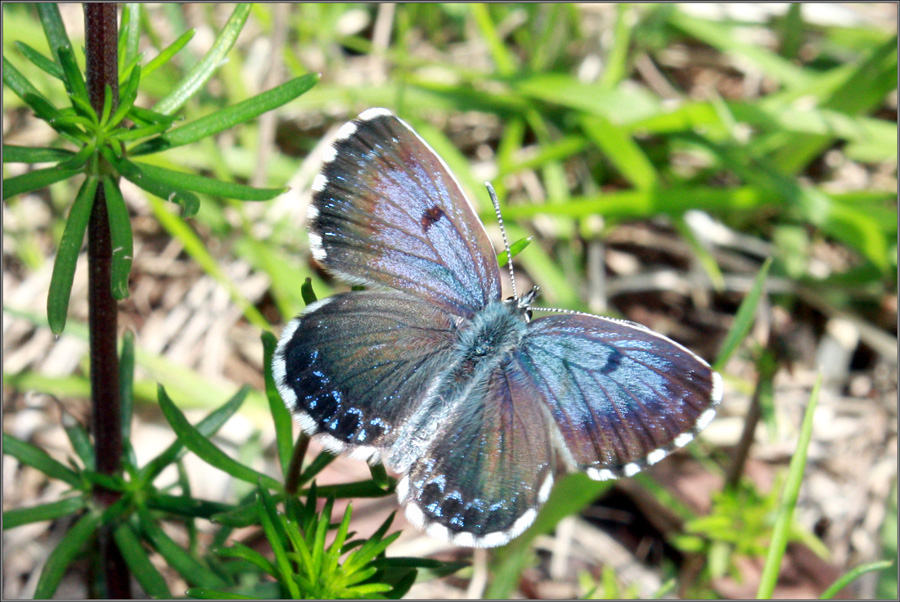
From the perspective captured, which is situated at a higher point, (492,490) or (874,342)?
(492,490)

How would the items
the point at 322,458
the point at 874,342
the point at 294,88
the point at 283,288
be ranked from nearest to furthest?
the point at 294,88 → the point at 322,458 → the point at 283,288 → the point at 874,342

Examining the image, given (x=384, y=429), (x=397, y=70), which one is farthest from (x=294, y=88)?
(x=397, y=70)

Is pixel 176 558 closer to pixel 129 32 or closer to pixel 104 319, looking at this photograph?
pixel 104 319

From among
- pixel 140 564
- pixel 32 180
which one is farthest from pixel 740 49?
pixel 140 564

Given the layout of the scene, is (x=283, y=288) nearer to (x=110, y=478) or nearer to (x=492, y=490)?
(x=110, y=478)

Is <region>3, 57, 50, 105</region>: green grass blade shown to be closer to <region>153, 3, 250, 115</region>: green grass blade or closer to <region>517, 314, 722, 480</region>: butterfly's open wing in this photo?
<region>153, 3, 250, 115</region>: green grass blade

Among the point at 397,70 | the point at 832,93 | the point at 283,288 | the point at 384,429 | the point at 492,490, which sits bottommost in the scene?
the point at 832,93
